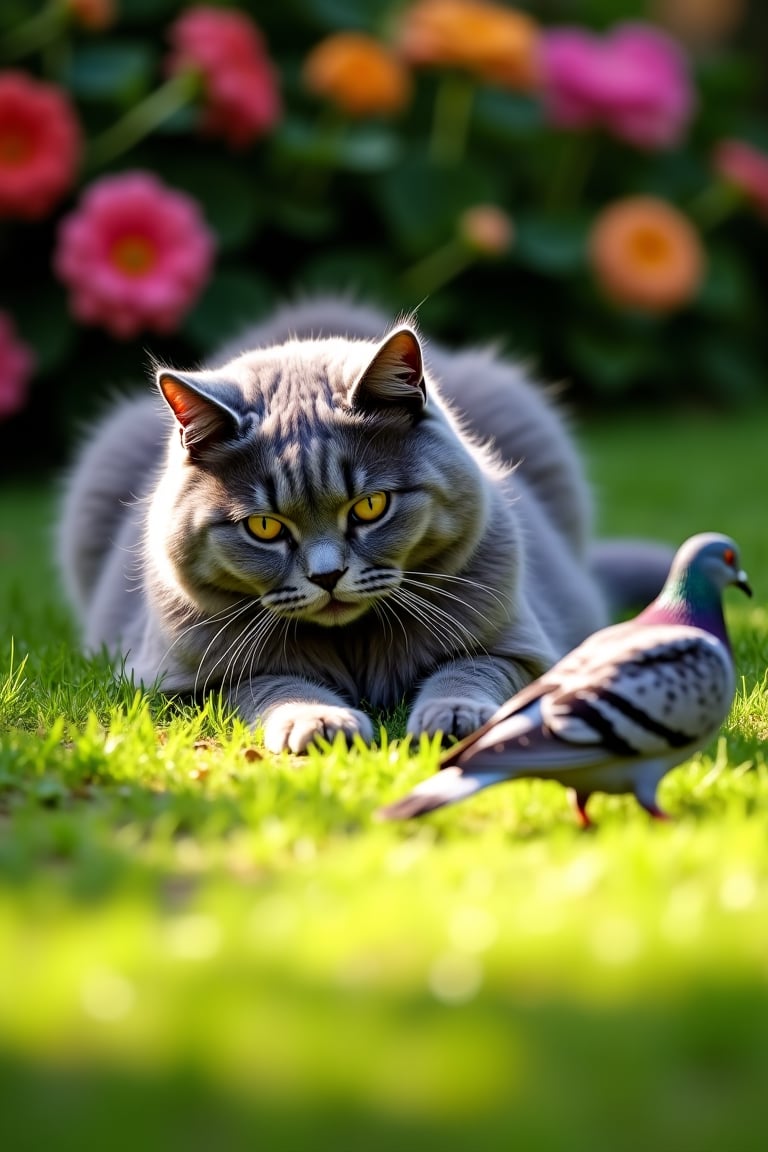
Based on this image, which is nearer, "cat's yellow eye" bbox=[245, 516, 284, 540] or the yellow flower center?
"cat's yellow eye" bbox=[245, 516, 284, 540]

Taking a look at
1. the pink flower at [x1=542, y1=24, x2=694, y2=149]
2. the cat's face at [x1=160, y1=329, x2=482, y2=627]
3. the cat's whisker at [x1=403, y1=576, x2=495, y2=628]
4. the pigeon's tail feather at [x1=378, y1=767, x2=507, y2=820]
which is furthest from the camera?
the pink flower at [x1=542, y1=24, x2=694, y2=149]

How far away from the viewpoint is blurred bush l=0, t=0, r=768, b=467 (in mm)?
6867

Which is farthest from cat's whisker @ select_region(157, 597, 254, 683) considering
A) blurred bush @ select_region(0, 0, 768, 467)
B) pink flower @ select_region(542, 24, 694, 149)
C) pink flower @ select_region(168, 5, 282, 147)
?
pink flower @ select_region(542, 24, 694, 149)

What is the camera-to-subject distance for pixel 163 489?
3.14 metres

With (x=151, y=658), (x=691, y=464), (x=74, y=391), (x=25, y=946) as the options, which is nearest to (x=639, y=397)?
(x=691, y=464)

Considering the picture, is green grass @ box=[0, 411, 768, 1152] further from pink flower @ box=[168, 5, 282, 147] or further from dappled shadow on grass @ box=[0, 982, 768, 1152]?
pink flower @ box=[168, 5, 282, 147]

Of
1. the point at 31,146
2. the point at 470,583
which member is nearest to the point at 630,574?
the point at 470,583

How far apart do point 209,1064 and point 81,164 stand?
6.40 m

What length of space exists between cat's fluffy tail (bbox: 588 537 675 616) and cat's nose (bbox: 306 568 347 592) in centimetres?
174

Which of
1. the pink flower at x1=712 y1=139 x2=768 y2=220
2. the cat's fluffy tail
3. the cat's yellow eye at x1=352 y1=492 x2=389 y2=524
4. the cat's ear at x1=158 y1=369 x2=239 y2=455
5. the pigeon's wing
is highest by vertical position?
the pink flower at x1=712 y1=139 x2=768 y2=220

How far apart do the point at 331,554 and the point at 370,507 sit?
0.16 meters

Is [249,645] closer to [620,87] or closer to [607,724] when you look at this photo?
[607,724]

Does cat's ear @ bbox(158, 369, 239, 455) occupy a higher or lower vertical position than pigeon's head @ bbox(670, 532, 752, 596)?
higher

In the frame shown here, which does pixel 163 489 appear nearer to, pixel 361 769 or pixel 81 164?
pixel 361 769
